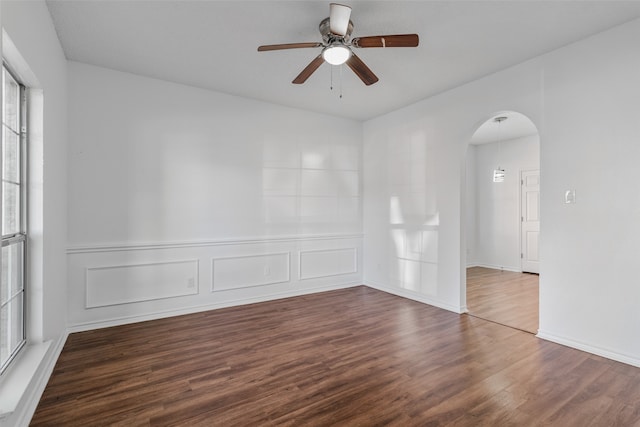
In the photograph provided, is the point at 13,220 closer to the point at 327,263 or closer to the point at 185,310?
the point at 185,310

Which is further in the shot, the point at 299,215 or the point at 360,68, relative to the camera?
the point at 299,215

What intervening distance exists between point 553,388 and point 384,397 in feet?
4.10

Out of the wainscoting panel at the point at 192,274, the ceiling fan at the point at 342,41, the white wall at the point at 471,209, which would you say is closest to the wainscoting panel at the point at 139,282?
the wainscoting panel at the point at 192,274

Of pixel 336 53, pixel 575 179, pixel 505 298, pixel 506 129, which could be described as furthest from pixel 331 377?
pixel 506 129

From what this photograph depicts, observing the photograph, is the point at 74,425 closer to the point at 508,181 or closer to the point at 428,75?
the point at 428,75

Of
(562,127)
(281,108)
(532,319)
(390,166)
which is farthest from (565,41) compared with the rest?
(281,108)

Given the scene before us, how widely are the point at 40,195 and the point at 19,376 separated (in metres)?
1.24

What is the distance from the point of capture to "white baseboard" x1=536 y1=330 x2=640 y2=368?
2678 millimetres

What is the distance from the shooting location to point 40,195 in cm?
242

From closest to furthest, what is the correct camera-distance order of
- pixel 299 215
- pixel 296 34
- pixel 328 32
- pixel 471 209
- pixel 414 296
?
pixel 328 32, pixel 296 34, pixel 414 296, pixel 299 215, pixel 471 209

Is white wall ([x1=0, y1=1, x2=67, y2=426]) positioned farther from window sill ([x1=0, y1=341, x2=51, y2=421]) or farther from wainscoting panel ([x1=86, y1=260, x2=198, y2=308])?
wainscoting panel ([x1=86, y1=260, x2=198, y2=308])

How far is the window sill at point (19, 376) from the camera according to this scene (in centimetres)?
176

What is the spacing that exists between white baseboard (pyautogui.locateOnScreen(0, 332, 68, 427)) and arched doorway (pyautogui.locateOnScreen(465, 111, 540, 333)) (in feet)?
16.4

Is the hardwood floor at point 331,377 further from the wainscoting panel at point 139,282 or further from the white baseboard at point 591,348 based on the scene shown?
the wainscoting panel at point 139,282
